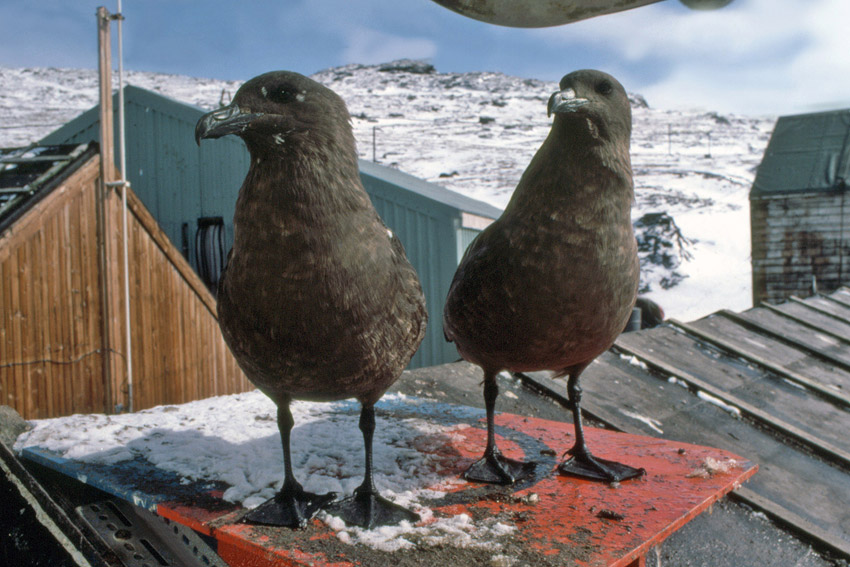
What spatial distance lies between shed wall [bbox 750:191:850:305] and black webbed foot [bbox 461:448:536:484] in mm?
22174

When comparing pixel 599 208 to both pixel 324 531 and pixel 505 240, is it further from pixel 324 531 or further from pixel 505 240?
pixel 324 531

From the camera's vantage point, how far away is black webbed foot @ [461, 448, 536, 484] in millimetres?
2727

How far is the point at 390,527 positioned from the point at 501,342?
3.35 feet

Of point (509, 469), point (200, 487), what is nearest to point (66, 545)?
point (200, 487)

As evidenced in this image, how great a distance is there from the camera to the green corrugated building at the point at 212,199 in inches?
419

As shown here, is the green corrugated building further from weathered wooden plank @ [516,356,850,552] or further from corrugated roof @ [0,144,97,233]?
weathered wooden plank @ [516,356,850,552]

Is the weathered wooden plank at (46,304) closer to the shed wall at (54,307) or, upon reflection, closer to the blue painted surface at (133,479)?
the shed wall at (54,307)

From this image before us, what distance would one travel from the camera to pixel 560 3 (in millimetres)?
1562

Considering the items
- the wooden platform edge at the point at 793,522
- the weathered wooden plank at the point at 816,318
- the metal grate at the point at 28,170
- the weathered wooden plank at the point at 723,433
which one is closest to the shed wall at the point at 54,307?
the metal grate at the point at 28,170

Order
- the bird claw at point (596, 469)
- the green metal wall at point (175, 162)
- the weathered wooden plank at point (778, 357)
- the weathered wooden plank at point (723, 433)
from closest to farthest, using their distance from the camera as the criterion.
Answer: the bird claw at point (596, 469)
the weathered wooden plank at point (723, 433)
the weathered wooden plank at point (778, 357)
the green metal wall at point (175, 162)

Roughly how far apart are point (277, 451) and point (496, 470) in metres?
1.15

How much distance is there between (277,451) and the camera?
3068mm

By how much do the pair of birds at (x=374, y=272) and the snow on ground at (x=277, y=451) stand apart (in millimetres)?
167

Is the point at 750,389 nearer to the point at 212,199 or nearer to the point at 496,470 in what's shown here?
the point at 496,470
